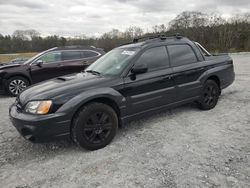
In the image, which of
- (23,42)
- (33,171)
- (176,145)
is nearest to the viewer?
A: (33,171)

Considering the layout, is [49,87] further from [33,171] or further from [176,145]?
[176,145]

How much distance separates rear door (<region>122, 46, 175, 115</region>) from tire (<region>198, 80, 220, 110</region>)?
97 centimetres

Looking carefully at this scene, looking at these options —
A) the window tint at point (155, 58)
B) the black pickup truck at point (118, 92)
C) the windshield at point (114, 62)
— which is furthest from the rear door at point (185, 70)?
the windshield at point (114, 62)

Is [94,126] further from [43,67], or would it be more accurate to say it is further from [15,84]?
[15,84]

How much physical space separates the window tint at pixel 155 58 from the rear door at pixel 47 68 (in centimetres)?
466

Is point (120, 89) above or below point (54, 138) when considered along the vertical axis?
above

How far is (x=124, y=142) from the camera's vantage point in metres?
3.87

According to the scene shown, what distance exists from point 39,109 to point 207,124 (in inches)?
117

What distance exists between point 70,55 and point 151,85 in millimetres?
5063

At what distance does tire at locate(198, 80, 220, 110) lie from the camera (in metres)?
5.12

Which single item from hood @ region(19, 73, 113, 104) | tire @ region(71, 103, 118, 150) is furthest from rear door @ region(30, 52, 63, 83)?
tire @ region(71, 103, 118, 150)

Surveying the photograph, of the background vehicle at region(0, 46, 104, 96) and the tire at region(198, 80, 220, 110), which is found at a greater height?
the background vehicle at region(0, 46, 104, 96)

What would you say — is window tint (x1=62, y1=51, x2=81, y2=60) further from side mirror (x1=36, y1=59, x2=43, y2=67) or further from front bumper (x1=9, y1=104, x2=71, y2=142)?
front bumper (x1=9, y1=104, x2=71, y2=142)

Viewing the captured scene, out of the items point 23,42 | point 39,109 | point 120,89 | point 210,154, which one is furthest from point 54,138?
point 23,42
